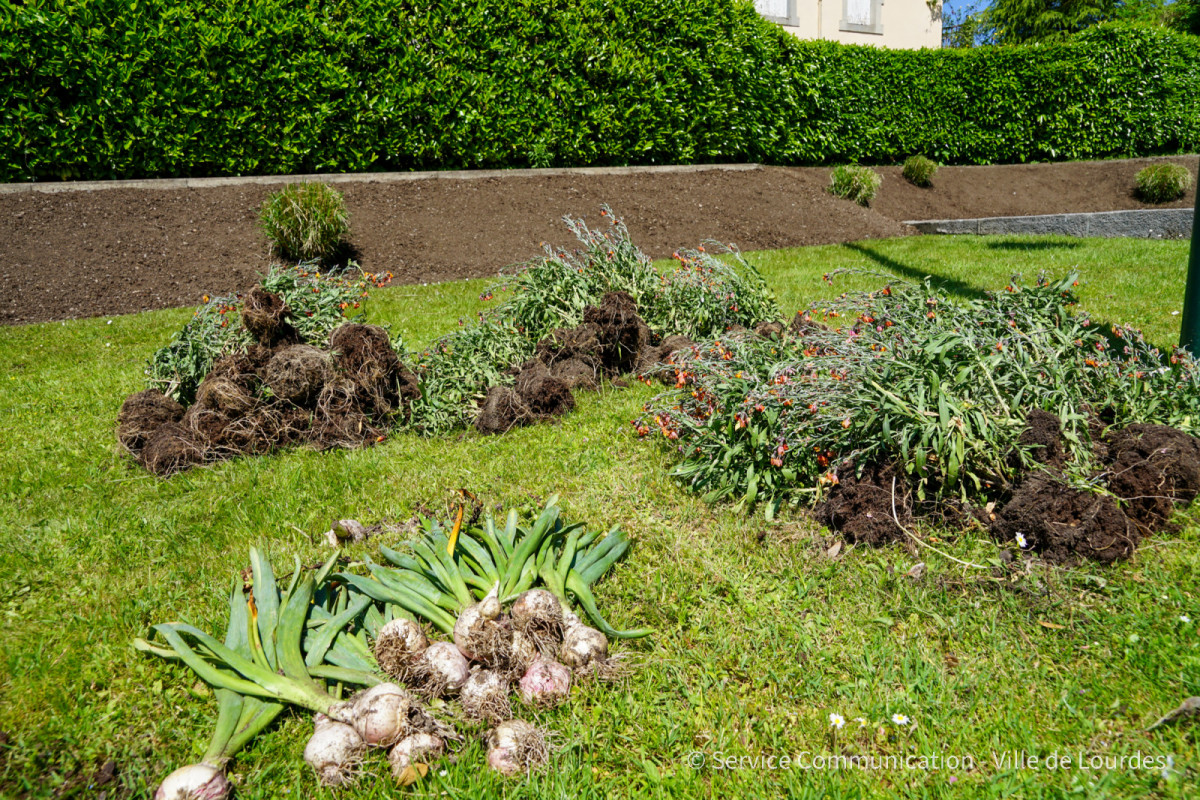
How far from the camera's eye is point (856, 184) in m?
12.5

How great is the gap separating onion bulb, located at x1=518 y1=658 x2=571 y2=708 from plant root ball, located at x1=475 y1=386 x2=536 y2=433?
7.61 feet

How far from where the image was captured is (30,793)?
6.21 ft

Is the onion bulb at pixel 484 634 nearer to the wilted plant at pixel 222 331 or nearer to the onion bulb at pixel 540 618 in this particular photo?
the onion bulb at pixel 540 618

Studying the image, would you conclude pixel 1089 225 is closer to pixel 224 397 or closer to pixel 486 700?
pixel 224 397

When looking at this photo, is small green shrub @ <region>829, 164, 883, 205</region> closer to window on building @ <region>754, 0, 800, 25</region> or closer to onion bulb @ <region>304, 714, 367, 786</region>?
window on building @ <region>754, 0, 800, 25</region>

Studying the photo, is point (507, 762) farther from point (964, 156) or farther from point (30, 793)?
point (964, 156)

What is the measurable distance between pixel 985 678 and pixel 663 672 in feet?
3.23

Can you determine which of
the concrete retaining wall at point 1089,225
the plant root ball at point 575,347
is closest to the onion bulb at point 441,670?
the plant root ball at point 575,347

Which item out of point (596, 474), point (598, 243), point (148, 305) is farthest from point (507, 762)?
point (148, 305)

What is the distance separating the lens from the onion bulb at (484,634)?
7.22 ft

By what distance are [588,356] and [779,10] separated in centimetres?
1913

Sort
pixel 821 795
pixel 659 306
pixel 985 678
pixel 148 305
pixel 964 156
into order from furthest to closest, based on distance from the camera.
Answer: pixel 964 156 < pixel 148 305 < pixel 659 306 < pixel 985 678 < pixel 821 795

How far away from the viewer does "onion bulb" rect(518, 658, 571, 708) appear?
7.09ft

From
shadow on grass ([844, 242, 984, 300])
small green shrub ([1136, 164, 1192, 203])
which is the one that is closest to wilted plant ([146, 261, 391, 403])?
shadow on grass ([844, 242, 984, 300])
